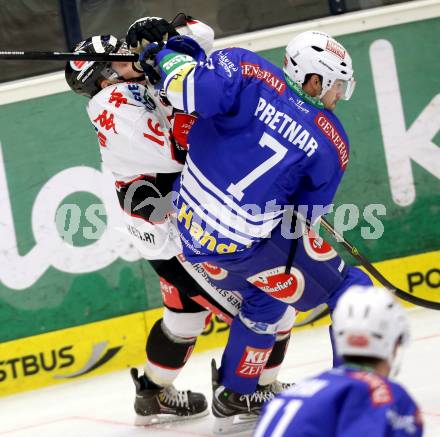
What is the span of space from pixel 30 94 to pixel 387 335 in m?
3.17

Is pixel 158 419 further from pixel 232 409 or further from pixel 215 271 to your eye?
pixel 215 271

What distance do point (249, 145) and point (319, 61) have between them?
0.34 metres

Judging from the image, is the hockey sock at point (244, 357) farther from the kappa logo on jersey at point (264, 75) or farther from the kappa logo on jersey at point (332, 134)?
the kappa logo on jersey at point (264, 75)

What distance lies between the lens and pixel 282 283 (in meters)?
3.43

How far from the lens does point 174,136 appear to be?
360 centimetres

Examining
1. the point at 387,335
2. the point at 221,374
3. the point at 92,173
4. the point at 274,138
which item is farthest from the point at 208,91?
the point at 92,173

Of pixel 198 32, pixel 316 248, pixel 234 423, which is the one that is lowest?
pixel 234 423

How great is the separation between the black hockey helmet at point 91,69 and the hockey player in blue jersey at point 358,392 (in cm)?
187

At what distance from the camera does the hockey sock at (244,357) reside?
3674 millimetres

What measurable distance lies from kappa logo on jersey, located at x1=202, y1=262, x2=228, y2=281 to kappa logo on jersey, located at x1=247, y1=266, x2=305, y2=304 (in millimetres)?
128

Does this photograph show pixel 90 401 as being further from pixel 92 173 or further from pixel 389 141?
pixel 389 141

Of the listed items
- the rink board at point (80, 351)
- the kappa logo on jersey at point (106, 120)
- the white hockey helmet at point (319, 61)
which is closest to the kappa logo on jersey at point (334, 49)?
the white hockey helmet at point (319, 61)

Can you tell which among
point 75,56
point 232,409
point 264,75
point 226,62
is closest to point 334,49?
point 264,75

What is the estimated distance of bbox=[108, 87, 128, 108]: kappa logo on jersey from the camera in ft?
11.9
